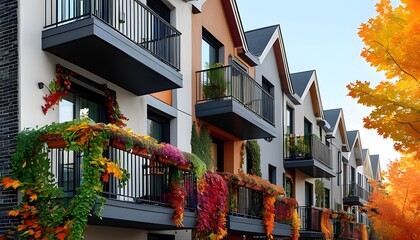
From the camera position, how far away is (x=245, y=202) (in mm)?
19938

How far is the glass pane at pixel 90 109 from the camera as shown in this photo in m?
13.5

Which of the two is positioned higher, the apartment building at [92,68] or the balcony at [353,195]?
the apartment building at [92,68]

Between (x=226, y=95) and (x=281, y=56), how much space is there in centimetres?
886

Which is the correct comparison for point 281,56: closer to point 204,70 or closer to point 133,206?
point 204,70

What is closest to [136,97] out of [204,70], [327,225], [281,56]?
[204,70]

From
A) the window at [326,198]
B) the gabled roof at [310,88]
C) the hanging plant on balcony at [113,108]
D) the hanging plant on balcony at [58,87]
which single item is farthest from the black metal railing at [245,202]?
the window at [326,198]

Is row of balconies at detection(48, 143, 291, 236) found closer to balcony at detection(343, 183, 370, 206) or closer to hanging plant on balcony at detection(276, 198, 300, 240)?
hanging plant on balcony at detection(276, 198, 300, 240)

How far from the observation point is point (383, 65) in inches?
415

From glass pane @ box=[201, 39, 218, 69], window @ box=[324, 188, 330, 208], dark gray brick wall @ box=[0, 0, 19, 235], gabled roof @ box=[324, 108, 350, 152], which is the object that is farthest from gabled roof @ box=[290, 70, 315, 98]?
dark gray brick wall @ box=[0, 0, 19, 235]

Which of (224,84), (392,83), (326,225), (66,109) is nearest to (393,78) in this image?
(392,83)

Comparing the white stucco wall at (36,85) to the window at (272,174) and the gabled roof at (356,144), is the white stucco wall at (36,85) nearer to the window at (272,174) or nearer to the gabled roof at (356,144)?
the window at (272,174)

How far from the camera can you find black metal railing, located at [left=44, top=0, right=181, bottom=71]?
41.8ft

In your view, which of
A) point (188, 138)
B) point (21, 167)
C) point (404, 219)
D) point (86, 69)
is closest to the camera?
point (21, 167)

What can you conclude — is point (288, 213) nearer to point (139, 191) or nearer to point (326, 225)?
point (326, 225)
